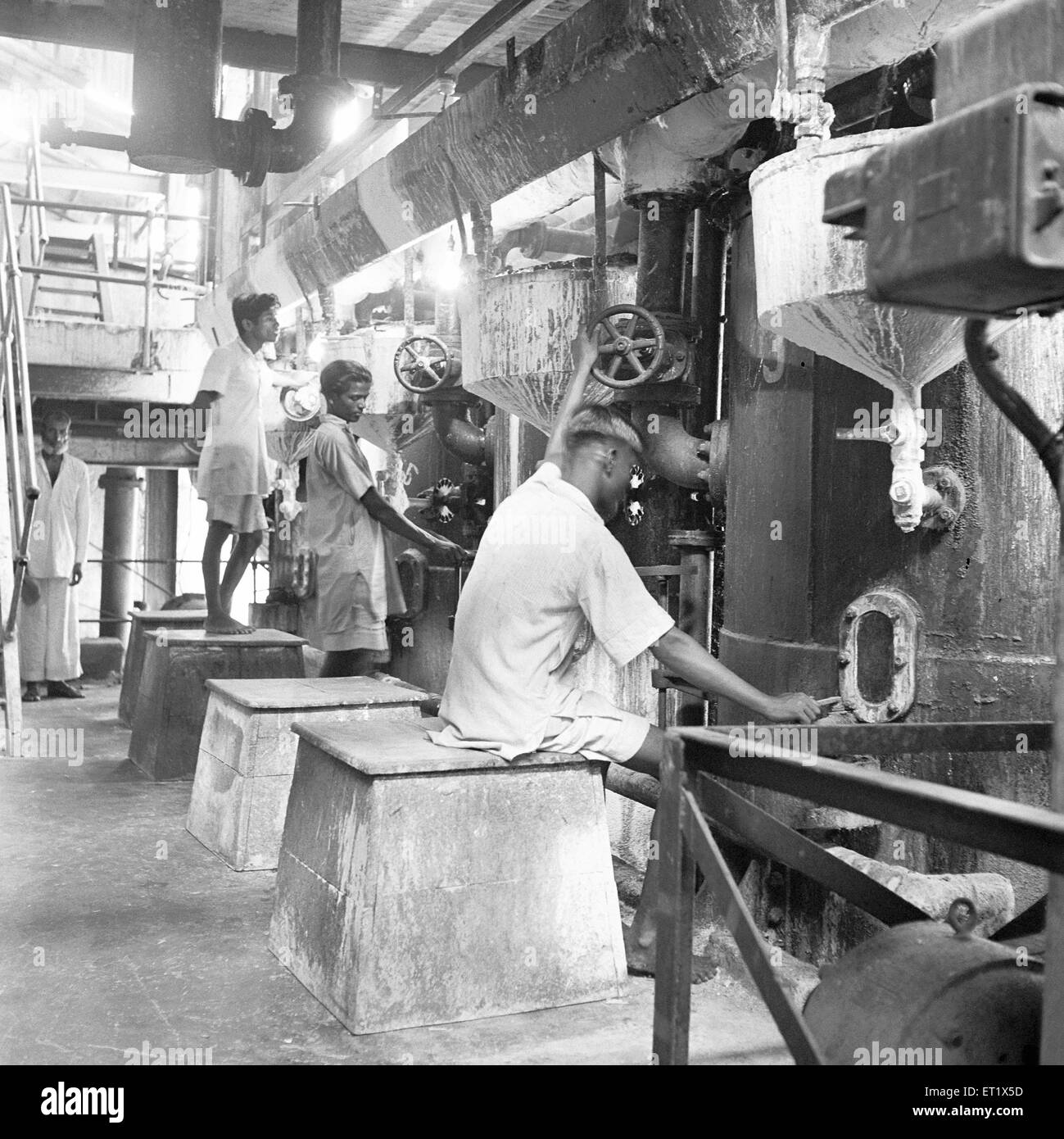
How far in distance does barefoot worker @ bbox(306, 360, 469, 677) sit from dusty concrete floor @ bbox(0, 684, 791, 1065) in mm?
1483

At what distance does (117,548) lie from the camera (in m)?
12.6

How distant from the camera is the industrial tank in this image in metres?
3.34

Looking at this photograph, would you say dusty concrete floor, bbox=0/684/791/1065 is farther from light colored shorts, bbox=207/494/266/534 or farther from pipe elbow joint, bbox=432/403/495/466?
pipe elbow joint, bbox=432/403/495/466

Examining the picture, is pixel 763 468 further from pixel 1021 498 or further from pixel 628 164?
pixel 628 164

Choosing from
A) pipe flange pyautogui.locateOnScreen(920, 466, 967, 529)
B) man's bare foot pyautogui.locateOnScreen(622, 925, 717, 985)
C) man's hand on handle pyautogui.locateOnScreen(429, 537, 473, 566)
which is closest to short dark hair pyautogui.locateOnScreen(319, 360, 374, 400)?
man's hand on handle pyautogui.locateOnScreen(429, 537, 473, 566)

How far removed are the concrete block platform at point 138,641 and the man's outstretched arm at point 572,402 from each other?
4.37m

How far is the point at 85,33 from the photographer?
5.85 m

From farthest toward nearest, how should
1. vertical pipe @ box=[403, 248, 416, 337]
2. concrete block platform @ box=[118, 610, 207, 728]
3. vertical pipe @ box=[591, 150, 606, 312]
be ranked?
1. concrete block platform @ box=[118, 610, 207, 728]
2. vertical pipe @ box=[403, 248, 416, 337]
3. vertical pipe @ box=[591, 150, 606, 312]

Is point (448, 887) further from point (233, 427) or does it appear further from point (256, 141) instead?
point (256, 141)

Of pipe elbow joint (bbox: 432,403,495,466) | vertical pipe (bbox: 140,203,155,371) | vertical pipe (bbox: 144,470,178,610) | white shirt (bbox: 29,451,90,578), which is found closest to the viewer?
pipe elbow joint (bbox: 432,403,495,466)

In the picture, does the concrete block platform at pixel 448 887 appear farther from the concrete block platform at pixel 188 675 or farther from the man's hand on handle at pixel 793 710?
the concrete block platform at pixel 188 675

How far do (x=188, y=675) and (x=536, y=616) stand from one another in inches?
136

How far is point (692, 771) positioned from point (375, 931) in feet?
3.99
